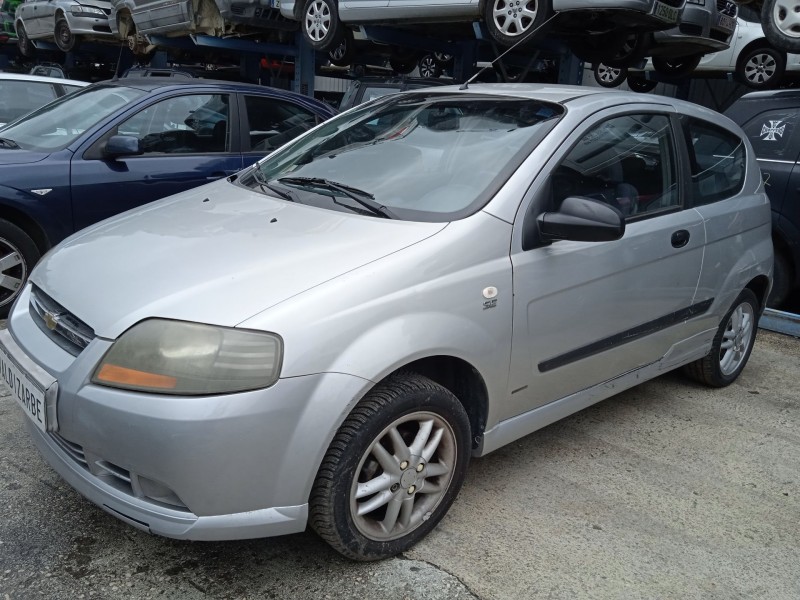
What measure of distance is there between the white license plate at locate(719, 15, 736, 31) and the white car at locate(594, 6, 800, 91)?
1.85 metres

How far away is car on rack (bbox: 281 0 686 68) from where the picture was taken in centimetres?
677

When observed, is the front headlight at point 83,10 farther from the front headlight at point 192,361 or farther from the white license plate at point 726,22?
the front headlight at point 192,361

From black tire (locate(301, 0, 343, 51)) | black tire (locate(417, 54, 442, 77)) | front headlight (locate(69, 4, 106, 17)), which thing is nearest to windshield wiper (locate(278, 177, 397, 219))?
black tire (locate(301, 0, 343, 51))

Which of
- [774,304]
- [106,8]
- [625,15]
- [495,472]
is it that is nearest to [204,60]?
[106,8]

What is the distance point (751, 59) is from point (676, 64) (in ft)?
4.44

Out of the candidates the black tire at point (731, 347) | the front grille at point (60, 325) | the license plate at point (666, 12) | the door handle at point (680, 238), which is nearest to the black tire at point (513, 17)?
the license plate at point (666, 12)

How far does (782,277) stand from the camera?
5.46m

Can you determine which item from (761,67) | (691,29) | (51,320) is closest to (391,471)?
(51,320)

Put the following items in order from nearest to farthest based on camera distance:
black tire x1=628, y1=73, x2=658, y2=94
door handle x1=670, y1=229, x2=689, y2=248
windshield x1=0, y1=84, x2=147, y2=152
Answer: door handle x1=670, y1=229, x2=689, y2=248, windshield x1=0, y1=84, x2=147, y2=152, black tire x1=628, y1=73, x2=658, y2=94

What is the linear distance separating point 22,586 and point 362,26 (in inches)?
311

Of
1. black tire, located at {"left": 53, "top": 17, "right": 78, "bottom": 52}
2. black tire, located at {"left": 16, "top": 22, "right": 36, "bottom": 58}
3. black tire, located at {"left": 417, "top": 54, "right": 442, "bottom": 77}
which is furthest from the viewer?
black tire, located at {"left": 16, "top": 22, "right": 36, "bottom": 58}

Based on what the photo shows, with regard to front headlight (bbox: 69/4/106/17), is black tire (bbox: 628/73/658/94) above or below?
below

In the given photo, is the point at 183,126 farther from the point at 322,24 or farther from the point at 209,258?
the point at 322,24

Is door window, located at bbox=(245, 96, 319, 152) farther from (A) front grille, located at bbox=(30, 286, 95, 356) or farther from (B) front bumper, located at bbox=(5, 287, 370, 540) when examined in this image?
(B) front bumper, located at bbox=(5, 287, 370, 540)
